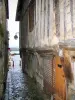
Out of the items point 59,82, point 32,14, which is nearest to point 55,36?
point 59,82

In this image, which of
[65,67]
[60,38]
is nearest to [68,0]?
[60,38]

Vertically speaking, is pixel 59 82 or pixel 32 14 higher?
pixel 32 14

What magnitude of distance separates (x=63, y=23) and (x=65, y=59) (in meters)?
1.13

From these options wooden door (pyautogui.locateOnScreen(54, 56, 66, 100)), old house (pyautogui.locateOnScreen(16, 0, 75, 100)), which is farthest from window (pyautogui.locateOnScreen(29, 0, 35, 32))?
wooden door (pyautogui.locateOnScreen(54, 56, 66, 100))

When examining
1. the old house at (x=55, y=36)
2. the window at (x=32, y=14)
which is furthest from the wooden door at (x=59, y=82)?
the window at (x=32, y=14)

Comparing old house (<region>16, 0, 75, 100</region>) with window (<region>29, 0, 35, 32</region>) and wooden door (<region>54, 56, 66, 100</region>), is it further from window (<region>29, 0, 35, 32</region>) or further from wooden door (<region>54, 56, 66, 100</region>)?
window (<region>29, 0, 35, 32</region>)

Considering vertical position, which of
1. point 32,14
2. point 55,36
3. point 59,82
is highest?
point 32,14

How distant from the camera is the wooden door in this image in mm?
7000

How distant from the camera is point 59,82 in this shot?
7.51 m

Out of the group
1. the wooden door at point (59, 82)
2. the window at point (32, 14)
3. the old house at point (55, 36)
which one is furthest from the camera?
the window at point (32, 14)

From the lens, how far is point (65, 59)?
6.68m

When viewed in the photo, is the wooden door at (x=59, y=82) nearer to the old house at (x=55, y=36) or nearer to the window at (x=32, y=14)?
the old house at (x=55, y=36)

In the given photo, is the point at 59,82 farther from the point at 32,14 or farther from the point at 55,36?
the point at 32,14

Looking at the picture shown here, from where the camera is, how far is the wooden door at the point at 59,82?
700 cm
